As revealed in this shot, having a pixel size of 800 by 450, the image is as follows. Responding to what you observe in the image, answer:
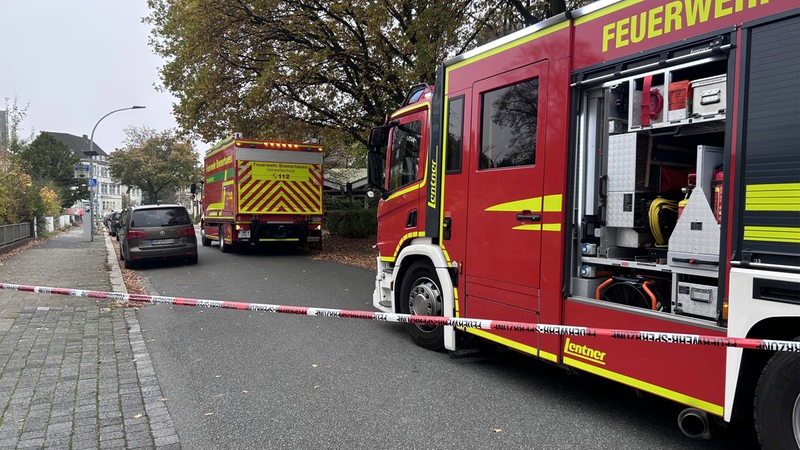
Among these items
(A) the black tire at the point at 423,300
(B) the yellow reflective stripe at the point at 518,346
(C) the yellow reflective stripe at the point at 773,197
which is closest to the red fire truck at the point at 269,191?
(A) the black tire at the point at 423,300

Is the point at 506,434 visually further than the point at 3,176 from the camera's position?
No

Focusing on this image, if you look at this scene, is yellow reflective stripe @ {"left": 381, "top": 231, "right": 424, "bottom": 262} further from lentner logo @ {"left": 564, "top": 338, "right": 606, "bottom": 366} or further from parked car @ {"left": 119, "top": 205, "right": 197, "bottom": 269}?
parked car @ {"left": 119, "top": 205, "right": 197, "bottom": 269}

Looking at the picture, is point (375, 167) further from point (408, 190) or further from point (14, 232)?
point (14, 232)

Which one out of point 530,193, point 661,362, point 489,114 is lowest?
point 661,362

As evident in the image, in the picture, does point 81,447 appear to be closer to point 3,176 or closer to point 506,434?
point 506,434

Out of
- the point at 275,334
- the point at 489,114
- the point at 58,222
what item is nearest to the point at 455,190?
the point at 489,114

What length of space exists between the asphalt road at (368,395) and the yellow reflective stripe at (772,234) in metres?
1.50

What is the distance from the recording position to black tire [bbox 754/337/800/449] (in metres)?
2.63

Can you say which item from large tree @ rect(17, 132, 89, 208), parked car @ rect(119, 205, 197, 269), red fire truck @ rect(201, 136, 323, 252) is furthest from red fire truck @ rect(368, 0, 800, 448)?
large tree @ rect(17, 132, 89, 208)

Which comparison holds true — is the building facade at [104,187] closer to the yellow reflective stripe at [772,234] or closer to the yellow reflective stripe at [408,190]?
the yellow reflective stripe at [408,190]

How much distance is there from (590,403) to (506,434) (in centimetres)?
99

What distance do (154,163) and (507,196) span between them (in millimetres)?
56721

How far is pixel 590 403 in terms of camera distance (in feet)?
13.6

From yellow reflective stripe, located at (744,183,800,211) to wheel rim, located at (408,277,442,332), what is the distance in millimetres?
3076
